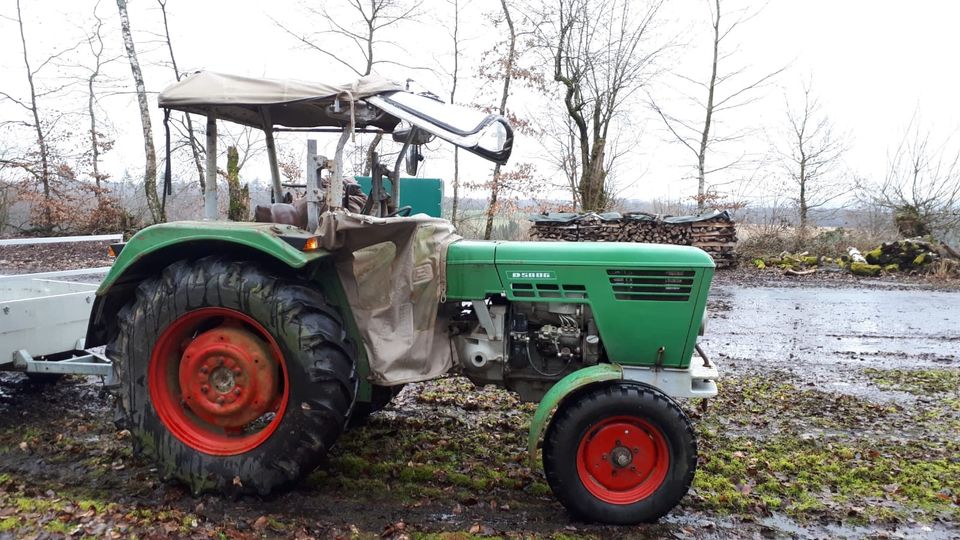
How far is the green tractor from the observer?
317cm

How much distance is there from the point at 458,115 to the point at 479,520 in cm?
201

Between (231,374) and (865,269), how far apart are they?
1433 centimetres

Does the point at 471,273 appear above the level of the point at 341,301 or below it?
above

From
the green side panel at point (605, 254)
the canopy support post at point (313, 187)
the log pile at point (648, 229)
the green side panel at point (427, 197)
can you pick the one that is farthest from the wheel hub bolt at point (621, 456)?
the log pile at point (648, 229)

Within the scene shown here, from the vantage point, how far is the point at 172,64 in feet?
57.7

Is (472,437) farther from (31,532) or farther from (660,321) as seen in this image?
(31,532)

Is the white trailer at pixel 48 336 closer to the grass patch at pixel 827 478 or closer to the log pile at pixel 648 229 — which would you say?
the grass patch at pixel 827 478

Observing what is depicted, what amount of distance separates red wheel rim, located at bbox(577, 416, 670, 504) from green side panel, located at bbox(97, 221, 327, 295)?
1650 mm

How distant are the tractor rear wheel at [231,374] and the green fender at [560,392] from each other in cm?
94

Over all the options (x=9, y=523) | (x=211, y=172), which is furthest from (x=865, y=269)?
(x=9, y=523)

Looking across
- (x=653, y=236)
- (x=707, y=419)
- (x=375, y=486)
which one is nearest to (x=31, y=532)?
(x=375, y=486)

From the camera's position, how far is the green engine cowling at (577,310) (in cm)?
337

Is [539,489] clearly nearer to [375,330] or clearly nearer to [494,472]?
[494,472]

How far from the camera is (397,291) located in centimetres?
345
